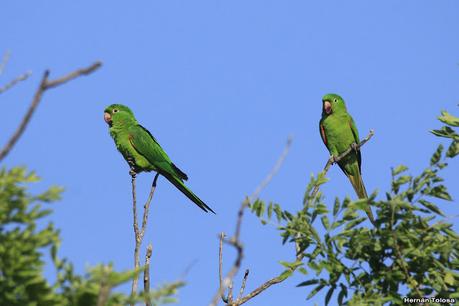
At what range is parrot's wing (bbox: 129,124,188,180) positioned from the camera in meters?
7.73

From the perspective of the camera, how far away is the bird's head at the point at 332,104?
27.0 feet

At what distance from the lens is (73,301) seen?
2.23 metres

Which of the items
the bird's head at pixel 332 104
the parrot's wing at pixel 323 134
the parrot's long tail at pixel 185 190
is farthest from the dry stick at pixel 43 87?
A: the bird's head at pixel 332 104

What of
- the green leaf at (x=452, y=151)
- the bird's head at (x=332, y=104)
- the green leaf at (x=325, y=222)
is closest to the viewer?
the green leaf at (x=325, y=222)

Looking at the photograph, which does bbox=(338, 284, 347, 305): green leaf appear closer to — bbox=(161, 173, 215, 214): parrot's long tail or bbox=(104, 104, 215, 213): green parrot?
bbox=(161, 173, 215, 214): parrot's long tail

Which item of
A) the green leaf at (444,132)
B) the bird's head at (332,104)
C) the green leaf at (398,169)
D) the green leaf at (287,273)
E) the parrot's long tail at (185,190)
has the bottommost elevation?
the green leaf at (287,273)

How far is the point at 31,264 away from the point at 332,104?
6.43 metres

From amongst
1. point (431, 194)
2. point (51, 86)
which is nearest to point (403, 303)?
point (431, 194)

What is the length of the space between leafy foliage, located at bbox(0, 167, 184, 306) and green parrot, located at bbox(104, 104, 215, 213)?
5.11 meters

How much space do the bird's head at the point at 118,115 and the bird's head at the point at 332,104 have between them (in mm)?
2608

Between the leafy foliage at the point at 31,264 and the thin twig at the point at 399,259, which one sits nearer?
the leafy foliage at the point at 31,264

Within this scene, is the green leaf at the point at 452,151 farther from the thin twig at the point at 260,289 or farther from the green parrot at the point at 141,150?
the green parrot at the point at 141,150

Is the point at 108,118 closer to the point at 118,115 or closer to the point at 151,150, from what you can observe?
the point at 118,115

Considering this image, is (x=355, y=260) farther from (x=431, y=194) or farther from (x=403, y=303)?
(x=431, y=194)
